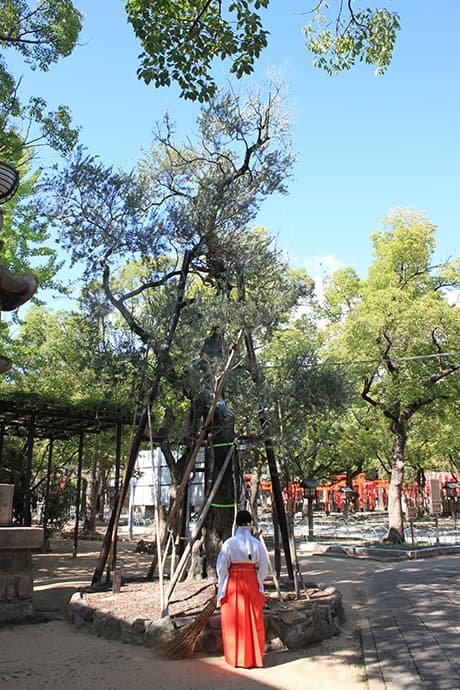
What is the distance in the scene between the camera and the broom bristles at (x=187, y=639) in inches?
227

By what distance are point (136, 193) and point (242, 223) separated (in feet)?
6.14

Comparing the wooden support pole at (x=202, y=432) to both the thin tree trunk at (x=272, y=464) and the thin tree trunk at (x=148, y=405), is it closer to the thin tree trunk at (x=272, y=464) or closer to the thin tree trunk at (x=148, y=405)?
the thin tree trunk at (x=272, y=464)

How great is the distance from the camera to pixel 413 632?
6.93 m

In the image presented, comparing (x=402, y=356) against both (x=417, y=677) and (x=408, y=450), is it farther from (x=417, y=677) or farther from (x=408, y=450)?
(x=417, y=677)

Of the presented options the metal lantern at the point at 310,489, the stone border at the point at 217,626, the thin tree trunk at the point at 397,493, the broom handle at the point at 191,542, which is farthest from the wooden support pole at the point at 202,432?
the thin tree trunk at the point at 397,493

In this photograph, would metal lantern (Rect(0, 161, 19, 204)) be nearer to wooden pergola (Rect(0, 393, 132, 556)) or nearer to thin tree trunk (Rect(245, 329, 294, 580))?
thin tree trunk (Rect(245, 329, 294, 580))

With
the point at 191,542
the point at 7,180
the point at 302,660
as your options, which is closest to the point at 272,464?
the point at 191,542

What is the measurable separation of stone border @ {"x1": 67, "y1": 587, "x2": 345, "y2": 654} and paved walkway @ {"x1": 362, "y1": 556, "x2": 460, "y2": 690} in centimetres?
56

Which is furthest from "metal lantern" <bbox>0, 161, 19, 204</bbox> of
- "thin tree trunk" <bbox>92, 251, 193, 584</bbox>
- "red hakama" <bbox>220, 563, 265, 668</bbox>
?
"red hakama" <bbox>220, 563, 265, 668</bbox>

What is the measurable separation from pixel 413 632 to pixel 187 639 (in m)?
2.93

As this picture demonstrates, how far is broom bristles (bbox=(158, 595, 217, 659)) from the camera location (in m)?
5.75

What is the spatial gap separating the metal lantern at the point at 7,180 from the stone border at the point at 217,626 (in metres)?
4.55

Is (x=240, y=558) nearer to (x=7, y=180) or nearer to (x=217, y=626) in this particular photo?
(x=217, y=626)

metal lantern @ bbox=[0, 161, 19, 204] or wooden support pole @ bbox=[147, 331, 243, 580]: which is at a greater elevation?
metal lantern @ bbox=[0, 161, 19, 204]
